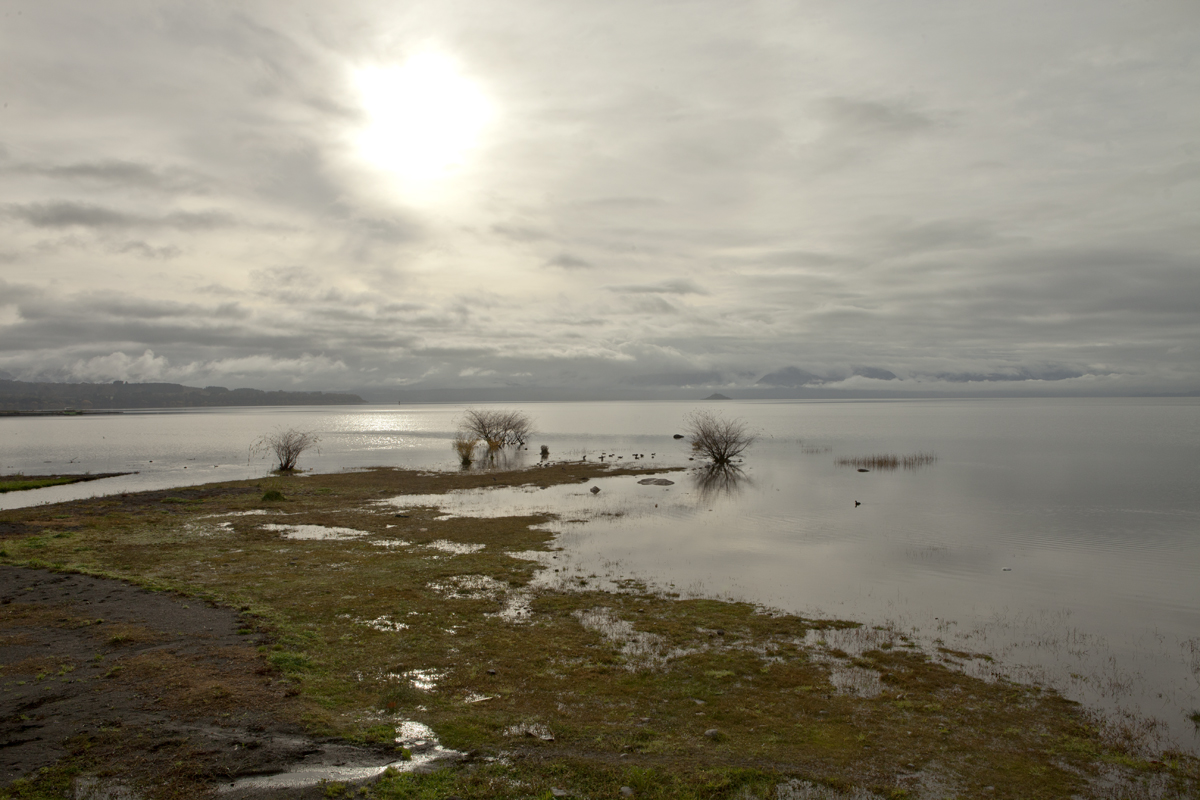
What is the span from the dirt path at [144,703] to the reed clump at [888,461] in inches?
2333

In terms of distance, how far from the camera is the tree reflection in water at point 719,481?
44781 millimetres

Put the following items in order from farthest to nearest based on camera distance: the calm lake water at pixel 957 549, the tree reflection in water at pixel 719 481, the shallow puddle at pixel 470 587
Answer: the tree reflection in water at pixel 719 481
the shallow puddle at pixel 470 587
the calm lake water at pixel 957 549

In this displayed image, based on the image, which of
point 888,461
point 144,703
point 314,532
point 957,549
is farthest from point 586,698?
point 888,461

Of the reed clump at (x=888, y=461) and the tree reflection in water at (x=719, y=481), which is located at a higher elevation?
the reed clump at (x=888, y=461)

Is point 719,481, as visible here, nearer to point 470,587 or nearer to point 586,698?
point 470,587

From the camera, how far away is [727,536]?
96.8 feet

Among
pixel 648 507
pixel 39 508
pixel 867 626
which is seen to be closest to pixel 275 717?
pixel 867 626

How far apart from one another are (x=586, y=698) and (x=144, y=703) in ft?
23.4

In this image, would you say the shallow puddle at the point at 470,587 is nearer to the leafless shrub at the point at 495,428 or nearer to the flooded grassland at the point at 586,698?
the flooded grassland at the point at 586,698

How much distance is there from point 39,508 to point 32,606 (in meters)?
25.5

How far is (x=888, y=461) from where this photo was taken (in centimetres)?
6481

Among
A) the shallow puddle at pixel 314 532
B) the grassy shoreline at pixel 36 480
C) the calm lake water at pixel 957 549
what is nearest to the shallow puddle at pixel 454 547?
the calm lake water at pixel 957 549

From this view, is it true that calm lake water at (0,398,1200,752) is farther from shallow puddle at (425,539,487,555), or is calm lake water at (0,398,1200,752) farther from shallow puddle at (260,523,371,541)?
shallow puddle at (260,523,371,541)

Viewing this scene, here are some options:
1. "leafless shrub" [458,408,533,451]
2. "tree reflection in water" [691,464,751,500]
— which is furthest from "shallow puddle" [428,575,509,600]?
"leafless shrub" [458,408,533,451]
